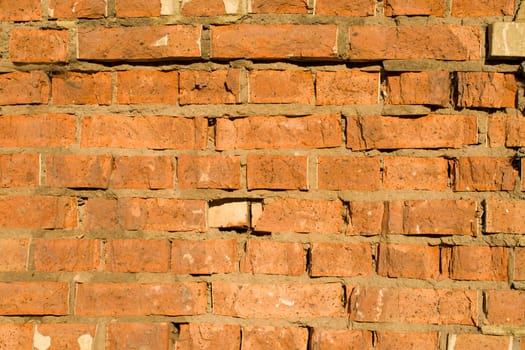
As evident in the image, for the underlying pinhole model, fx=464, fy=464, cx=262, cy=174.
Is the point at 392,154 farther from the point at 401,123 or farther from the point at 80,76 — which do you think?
the point at 80,76

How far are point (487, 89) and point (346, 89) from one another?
0.34 metres

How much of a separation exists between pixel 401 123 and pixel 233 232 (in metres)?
0.48

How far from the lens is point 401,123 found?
1118 millimetres

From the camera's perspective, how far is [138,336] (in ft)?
3.68

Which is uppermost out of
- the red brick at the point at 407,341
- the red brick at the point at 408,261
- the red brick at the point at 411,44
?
the red brick at the point at 411,44

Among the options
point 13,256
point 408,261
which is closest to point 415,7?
point 408,261

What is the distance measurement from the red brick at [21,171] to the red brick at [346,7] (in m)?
0.79

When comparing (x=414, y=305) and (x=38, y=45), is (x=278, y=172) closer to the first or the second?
(x=414, y=305)

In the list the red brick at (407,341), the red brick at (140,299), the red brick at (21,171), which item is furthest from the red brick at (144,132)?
the red brick at (407,341)

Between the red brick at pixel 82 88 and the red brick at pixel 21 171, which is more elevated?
the red brick at pixel 82 88

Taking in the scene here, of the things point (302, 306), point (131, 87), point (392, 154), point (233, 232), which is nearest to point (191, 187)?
point (233, 232)

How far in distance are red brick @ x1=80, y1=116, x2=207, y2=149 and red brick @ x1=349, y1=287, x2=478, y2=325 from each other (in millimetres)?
539

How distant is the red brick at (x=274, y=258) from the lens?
112cm

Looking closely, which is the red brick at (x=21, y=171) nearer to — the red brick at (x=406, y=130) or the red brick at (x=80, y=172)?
the red brick at (x=80, y=172)
